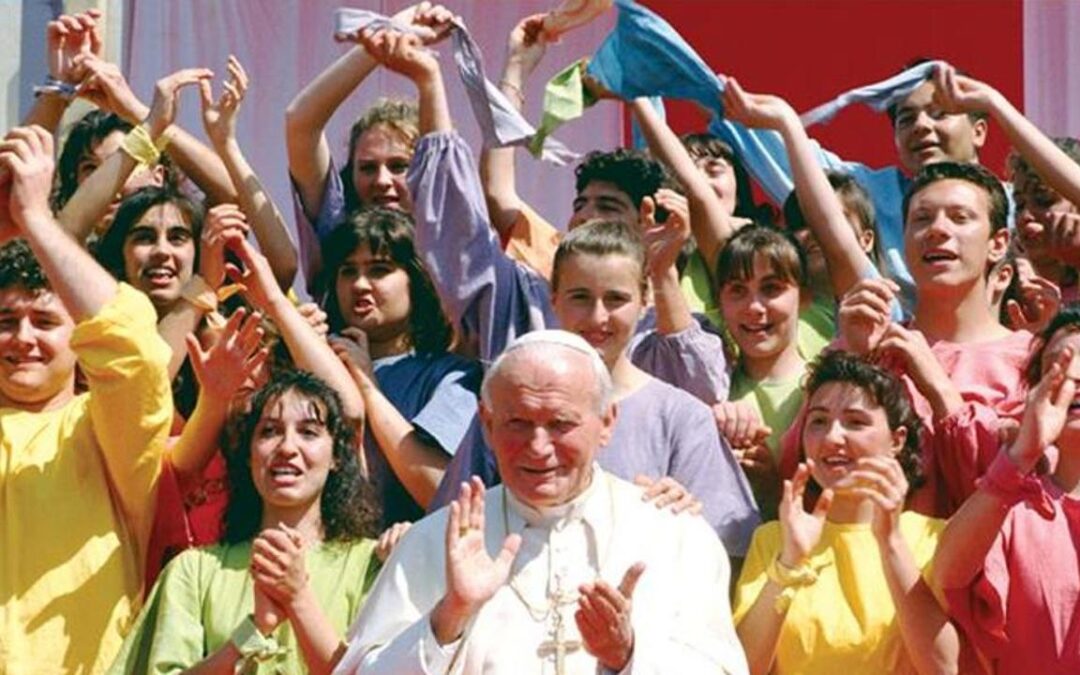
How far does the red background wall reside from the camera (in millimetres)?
12625

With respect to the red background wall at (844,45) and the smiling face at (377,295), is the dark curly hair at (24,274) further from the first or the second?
the red background wall at (844,45)

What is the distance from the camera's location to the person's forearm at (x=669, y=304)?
908cm

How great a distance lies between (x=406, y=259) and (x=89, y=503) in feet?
4.33

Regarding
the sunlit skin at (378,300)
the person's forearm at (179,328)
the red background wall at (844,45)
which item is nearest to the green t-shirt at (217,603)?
the person's forearm at (179,328)

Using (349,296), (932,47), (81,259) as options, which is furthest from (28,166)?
(932,47)

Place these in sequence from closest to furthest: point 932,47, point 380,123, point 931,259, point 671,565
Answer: point 671,565 < point 931,259 < point 380,123 < point 932,47

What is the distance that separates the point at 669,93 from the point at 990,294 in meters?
1.34

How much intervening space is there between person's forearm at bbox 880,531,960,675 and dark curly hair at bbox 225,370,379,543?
1325 millimetres

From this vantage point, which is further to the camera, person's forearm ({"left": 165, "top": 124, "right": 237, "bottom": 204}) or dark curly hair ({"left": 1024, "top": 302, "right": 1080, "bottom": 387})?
person's forearm ({"left": 165, "top": 124, "right": 237, "bottom": 204})

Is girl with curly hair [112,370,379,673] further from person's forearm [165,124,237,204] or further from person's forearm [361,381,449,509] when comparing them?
person's forearm [165,124,237,204]

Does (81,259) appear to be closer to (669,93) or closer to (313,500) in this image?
(313,500)

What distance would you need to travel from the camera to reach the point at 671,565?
26.2ft

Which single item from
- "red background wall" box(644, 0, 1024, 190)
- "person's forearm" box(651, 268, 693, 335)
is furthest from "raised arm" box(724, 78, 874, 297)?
"red background wall" box(644, 0, 1024, 190)

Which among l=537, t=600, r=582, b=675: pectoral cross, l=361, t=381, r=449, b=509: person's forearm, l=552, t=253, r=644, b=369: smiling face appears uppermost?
l=552, t=253, r=644, b=369: smiling face
